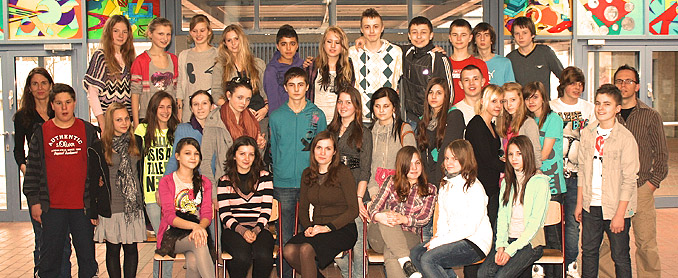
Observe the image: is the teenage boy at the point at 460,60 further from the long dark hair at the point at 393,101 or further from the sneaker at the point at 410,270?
the sneaker at the point at 410,270

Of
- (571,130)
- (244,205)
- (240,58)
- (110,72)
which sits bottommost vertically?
(244,205)

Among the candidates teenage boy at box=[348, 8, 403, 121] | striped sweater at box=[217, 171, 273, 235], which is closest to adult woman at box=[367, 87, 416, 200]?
teenage boy at box=[348, 8, 403, 121]

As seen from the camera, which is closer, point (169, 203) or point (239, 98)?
point (169, 203)

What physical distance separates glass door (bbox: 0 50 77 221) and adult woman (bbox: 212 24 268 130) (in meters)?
3.73

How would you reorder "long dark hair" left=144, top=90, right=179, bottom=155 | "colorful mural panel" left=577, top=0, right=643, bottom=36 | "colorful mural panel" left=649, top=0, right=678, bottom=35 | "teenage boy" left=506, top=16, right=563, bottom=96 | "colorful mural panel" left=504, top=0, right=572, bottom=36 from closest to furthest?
1. "long dark hair" left=144, top=90, right=179, bottom=155
2. "teenage boy" left=506, top=16, right=563, bottom=96
3. "colorful mural panel" left=504, top=0, right=572, bottom=36
4. "colorful mural panel" left=577, top=0, right=643, bottom=36
5. "colorful mural panel" left=649, top=0, right=678, bottom=35

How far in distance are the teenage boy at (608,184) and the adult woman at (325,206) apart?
1730 millimetres

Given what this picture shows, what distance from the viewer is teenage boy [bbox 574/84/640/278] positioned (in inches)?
179

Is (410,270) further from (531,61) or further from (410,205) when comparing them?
(531,61)

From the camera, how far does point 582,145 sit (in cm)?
478

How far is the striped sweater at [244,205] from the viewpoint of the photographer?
4793 millimetres

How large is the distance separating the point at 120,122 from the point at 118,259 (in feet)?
3.47

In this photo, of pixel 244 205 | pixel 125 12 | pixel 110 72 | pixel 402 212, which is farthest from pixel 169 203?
pixel 125 12

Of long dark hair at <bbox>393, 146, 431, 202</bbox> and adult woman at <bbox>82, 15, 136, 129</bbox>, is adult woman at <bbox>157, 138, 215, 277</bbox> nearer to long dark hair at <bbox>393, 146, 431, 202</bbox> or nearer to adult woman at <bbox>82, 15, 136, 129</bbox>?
adult woman at <bbox>82, 15, 136, 129</bbox>

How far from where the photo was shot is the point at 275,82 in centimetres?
556
